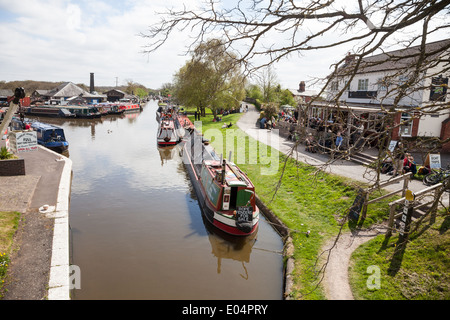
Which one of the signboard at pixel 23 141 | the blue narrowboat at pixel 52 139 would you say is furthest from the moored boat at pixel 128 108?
the signboard at pixel 23 141

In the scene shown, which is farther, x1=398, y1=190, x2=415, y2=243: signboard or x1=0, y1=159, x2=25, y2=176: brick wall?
x1=0, y1=159, x2=25, y2=176: brick wall

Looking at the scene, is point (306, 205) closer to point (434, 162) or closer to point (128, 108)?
point (434, 162)

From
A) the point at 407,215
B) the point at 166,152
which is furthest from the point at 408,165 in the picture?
the point at 166,152

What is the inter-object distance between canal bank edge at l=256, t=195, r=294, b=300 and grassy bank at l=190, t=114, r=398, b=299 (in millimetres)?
151

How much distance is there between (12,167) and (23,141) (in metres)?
1.28

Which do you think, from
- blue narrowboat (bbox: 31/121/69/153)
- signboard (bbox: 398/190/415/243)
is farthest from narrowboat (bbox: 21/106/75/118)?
signboard (bbox: 398/190/415/243)

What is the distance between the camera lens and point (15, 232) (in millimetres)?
9078

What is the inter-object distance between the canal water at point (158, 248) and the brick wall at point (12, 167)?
246 cm

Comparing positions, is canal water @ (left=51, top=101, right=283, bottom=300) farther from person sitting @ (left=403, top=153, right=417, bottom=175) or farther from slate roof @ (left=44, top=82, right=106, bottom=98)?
slate roof @ (left=44, top=82, right=106, bottom=98)

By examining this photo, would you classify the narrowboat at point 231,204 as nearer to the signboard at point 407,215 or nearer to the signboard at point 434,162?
the signboard at point 407,215

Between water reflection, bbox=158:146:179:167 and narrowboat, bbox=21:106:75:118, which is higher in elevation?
narrowboat, bbox=21:106:75:118

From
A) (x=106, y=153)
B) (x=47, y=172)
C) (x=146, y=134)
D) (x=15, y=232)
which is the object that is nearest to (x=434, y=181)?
(x=15, y=232)

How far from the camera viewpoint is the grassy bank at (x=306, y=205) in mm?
8052

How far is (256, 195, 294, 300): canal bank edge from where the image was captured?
7801 millimetres
